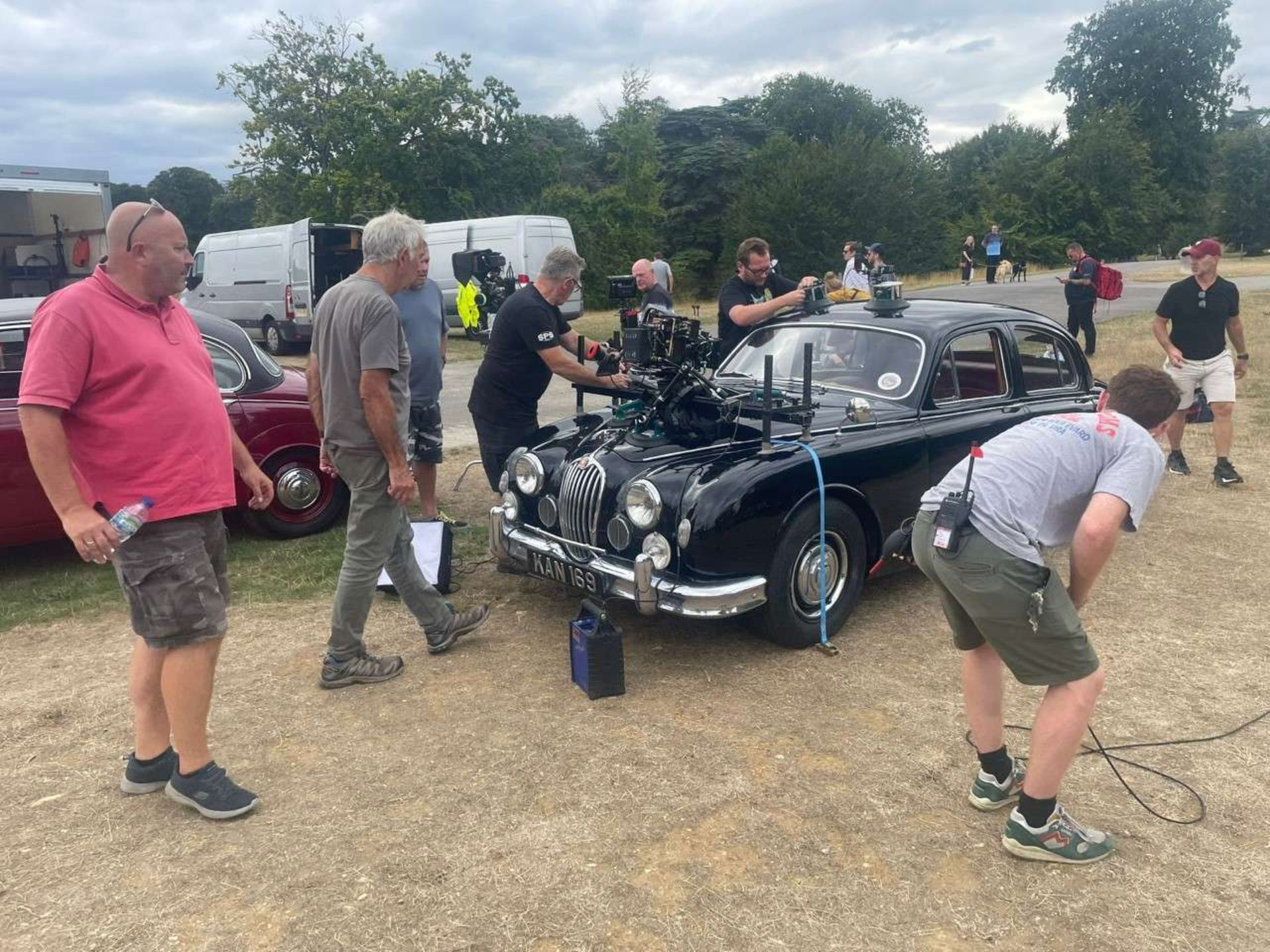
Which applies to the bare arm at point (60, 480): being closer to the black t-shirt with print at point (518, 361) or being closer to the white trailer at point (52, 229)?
the black t-shirt with print at point (518, 361)

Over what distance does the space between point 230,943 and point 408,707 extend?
1.41 meters

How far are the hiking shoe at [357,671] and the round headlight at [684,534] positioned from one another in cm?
141

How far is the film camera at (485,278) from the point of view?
9922mm

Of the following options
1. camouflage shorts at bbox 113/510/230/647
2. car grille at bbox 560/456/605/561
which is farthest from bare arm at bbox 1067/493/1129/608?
camouflage shorts at bbox 113/510/230/647

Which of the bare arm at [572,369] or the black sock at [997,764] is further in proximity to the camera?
the bare arm at [572,369]

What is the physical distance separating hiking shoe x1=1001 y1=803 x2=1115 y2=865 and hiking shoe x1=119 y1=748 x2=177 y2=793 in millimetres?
2829

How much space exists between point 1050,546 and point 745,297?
4479mm

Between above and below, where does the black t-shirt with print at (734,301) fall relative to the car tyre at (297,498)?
above

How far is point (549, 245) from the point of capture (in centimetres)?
1903

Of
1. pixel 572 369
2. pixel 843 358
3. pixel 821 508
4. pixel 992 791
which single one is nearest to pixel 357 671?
pixel 572 369

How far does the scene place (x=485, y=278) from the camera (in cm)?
1182

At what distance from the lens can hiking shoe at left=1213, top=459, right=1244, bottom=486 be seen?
23.7ft

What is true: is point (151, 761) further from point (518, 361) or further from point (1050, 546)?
point (1050, 546)

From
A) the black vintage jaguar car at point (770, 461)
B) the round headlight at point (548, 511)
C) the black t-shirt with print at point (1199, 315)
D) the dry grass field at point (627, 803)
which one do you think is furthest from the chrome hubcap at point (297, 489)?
the black t-shirt with print at point (1199, 315)
